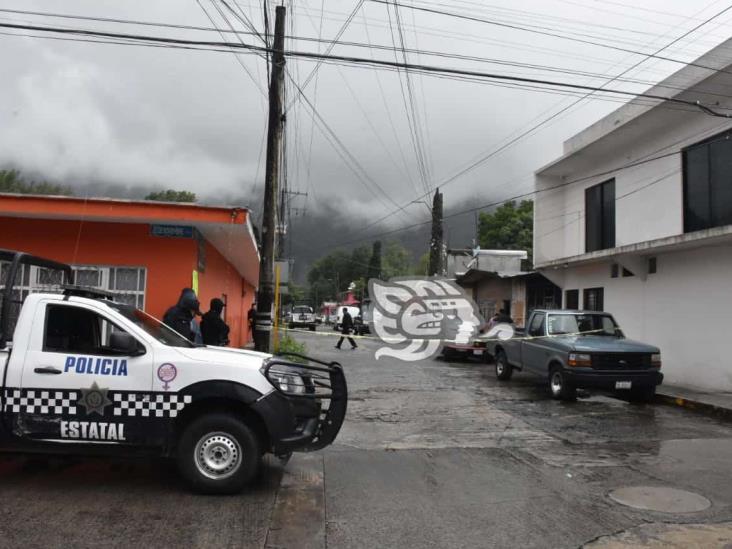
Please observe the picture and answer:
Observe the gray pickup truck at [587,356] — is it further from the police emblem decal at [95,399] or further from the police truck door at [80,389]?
the police emblem decal at [95,399]

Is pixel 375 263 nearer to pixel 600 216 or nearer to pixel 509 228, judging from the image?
pixel 509 228

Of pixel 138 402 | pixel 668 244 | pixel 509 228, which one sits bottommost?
pixel 138 402

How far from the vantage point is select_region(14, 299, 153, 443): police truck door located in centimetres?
518

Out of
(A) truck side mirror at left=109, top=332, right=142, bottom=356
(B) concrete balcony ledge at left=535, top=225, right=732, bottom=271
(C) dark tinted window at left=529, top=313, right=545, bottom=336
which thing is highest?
(B) concrete balcony ledge at left=535, top=225, right=732, bottom=271

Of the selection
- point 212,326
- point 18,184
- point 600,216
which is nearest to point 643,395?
point 600,216

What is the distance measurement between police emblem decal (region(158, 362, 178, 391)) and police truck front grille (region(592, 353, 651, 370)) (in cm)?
830

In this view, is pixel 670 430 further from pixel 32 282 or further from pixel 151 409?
pixel 32 282

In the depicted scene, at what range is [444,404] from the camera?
11.0 meters

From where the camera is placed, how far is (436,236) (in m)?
29.7

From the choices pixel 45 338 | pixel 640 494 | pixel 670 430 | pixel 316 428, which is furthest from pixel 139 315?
pixel 670 430

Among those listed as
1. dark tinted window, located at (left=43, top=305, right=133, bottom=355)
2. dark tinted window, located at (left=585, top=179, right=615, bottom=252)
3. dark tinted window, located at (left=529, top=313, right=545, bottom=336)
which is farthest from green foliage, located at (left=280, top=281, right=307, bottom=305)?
dark tinted window, located at (left=43, top=305, right=133, bottom=355)

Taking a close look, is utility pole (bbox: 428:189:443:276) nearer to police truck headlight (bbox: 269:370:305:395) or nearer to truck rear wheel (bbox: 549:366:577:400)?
truck rear wheel (bbox: 549:366:577:400)

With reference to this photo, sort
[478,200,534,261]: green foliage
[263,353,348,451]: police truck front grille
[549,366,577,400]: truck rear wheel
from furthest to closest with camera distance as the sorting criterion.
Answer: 1. [478,200,534,261]: green foliage
2. [549,366,577,400]: truck rear wheel
3. [263,353,348,451]: police truck front grille

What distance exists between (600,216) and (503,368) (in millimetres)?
6597
